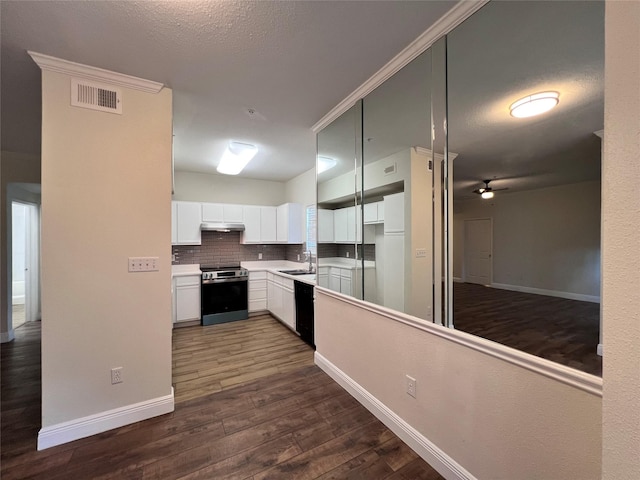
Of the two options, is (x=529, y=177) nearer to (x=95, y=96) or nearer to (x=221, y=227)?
(x=95, y=96)

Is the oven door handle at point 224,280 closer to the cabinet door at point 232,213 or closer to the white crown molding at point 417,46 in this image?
the cabinet door at point 232,213

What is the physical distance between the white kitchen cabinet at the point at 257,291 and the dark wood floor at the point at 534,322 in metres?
3.78

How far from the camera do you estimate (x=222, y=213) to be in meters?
4.75

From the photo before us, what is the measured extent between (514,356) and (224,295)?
13.5 ft

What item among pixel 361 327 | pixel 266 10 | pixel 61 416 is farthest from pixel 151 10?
pixel 61 416

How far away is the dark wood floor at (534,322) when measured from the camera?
106 cm

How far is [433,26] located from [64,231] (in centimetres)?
276

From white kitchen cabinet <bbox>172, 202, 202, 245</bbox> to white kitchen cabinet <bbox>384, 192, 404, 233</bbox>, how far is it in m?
3.53

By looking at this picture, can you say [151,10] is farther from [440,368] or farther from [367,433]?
[367,433]

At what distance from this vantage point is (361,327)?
229 centimetres

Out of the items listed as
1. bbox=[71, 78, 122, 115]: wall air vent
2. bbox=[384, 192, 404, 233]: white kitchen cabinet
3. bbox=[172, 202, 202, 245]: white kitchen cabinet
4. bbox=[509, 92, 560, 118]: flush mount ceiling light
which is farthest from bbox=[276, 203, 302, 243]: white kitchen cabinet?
bbox=[509, 92, 560, 118]: flush mount ceiling light

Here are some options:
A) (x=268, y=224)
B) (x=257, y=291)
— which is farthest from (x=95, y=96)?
(x=257, y=291)

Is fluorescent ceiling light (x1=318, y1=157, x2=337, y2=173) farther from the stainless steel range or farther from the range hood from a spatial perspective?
the stainless steel range

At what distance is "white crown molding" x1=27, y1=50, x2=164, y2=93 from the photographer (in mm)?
1756
